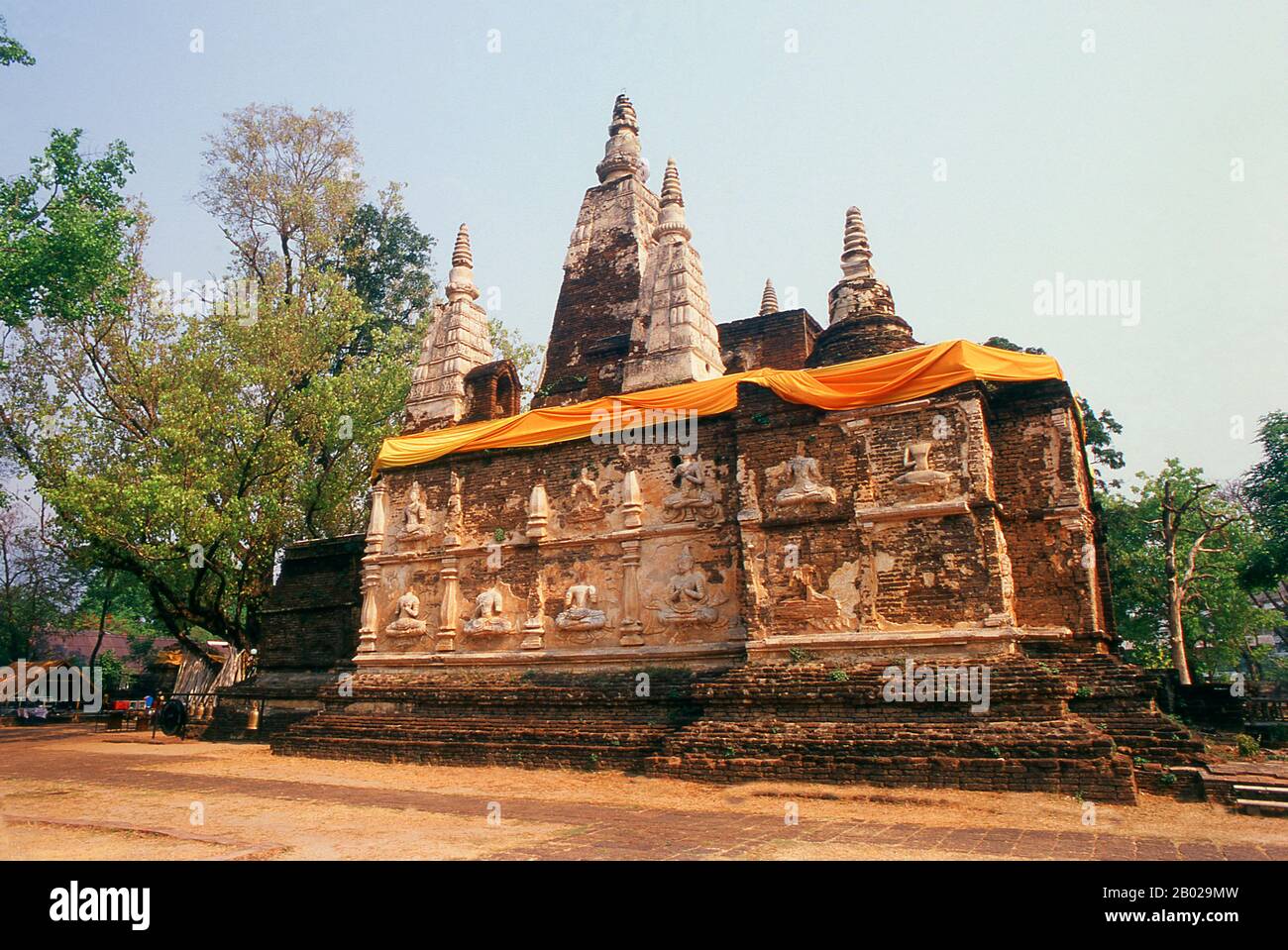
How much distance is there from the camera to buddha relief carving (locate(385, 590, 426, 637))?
49.7 ft

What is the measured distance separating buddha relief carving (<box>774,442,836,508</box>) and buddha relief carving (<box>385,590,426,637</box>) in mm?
6923

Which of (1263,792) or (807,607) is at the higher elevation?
(807,607)

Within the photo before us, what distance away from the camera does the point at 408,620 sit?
50.0ft

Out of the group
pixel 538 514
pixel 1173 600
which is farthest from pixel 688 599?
pixel 1173 600

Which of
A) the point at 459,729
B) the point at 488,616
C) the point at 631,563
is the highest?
the point at 631,563

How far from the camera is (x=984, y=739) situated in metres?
9.41

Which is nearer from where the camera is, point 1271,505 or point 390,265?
point 1271,505

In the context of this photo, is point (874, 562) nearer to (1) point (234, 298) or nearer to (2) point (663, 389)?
(2) point (663, 389)

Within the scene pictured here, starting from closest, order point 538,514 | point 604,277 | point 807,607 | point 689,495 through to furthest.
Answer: point 807,607
point 689,495
point 538,514
point 604,277

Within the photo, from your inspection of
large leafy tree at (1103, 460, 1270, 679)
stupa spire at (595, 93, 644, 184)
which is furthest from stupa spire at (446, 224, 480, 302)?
large leafy tree at (1103, 460, 1270, 679)

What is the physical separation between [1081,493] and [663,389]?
614 centimetres

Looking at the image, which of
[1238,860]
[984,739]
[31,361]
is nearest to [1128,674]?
[984,739]

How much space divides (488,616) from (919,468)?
23.9 ft

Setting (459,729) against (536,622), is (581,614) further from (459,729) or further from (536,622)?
(459,729)
